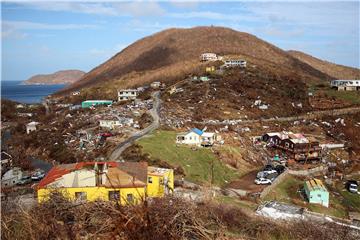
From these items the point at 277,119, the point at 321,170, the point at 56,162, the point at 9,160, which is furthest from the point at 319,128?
the point at 9,160

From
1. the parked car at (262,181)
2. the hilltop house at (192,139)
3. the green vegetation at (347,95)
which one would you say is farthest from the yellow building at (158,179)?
the green vegetation at (347,95)

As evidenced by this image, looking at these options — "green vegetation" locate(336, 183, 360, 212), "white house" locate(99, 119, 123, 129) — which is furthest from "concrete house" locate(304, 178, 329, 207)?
"white house" locate(99, 119, 123, 129)

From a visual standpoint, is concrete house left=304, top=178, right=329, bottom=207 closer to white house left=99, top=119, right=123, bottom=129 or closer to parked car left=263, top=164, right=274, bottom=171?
parked car left=263, top=164, right=274, bottom=171

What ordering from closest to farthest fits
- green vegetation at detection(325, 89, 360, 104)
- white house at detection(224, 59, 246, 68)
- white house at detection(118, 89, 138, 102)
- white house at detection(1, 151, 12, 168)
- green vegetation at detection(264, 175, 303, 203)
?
green vegetation at detection(264, 175, 303, 203) < white house at detection(1, 151, 12, 168) < green vegetation at detection(325, 89, 360, 104) < white house at detection(118, 89, 138, 102) < white house at detection(224, 59, 246, 68)

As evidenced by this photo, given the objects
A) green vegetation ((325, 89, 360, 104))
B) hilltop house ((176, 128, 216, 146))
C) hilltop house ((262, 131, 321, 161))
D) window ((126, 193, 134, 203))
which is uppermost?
green vegetation ((325, 89, 360, 104))

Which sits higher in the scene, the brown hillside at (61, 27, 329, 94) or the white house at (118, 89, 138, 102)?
the brown hillside at (61, 27, 329, 94)

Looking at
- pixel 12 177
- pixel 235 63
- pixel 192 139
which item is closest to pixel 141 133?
pixel 192 139

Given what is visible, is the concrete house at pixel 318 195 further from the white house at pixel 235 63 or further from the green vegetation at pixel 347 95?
the white house at pixel 235 63

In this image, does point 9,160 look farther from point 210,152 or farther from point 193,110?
point 193,110
